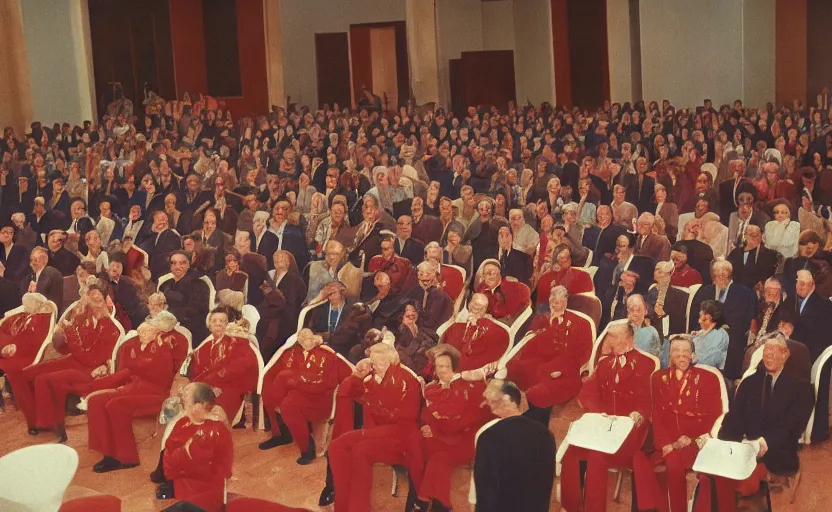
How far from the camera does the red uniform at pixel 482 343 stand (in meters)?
7.52

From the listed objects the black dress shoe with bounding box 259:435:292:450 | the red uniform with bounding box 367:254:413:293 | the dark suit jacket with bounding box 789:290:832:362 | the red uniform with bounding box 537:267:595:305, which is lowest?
the black dress shoe with bounding box 259:435:292:450

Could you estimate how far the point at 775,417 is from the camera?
6082 mm

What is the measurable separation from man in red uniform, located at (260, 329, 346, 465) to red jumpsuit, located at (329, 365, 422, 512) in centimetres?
52

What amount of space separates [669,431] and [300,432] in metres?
2.44

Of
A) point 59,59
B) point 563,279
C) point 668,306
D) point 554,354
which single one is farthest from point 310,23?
point 554,354

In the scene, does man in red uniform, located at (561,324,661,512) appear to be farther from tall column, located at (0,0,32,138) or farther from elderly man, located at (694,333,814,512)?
tall column, located at (0,0,32,138)

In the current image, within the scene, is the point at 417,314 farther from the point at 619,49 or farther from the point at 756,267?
the point at 619,49

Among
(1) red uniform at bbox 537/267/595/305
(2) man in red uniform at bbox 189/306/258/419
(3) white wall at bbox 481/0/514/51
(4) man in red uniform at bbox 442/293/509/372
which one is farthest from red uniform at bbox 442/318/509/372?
(3) white wall at bbox 481/0/514/51

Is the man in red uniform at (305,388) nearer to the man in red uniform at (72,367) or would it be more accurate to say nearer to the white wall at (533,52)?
the man in red uniform at (72,367)

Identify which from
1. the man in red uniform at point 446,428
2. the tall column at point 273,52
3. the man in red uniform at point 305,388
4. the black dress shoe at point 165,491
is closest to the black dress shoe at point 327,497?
the man in red uniform at point 446,428

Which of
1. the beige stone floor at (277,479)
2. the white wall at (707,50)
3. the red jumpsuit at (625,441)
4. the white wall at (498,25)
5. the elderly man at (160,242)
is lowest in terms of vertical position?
the beige stone floor at (277,479)

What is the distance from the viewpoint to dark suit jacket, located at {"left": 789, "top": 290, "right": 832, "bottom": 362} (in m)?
7.27

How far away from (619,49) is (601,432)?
19.4 m

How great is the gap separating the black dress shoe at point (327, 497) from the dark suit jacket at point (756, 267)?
3.86 m
